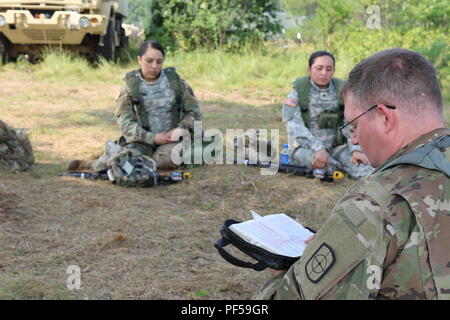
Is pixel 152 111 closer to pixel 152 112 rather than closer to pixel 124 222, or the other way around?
pixel 152 112

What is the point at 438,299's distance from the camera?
1.41 metres

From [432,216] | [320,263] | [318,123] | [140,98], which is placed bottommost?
[318,123]

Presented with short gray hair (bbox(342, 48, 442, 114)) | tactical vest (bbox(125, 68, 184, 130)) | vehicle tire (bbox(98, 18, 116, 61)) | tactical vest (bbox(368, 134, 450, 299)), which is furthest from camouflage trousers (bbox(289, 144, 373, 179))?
vehicle tire (bbox(98, 18, 116, 61))

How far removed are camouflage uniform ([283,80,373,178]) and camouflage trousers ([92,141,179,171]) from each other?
1.12 meters

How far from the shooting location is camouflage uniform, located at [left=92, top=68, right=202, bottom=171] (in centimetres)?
543

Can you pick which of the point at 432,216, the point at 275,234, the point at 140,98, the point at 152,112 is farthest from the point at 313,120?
the point at 432,216

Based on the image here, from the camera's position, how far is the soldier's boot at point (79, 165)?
555cm

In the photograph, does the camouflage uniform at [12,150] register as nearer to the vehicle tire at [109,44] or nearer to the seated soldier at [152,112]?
the seated soldier at [152,112]

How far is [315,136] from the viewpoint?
5.51 metres

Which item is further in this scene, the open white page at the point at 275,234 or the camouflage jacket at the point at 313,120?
the camouflage jacket at the point at 313,120

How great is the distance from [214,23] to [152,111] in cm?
726

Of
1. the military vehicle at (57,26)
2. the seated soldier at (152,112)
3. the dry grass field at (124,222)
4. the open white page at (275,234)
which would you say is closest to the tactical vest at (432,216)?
the open white page at (275,234)

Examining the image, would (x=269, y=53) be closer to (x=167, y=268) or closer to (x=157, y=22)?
(x=157, y=22)

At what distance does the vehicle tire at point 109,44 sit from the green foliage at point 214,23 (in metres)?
1.53
